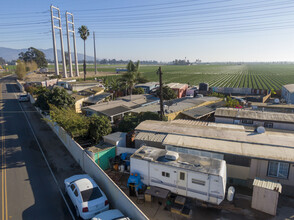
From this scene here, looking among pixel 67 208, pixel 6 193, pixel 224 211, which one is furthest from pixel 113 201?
pixel 6 193

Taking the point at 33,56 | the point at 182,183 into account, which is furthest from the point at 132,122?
the point at 33,56

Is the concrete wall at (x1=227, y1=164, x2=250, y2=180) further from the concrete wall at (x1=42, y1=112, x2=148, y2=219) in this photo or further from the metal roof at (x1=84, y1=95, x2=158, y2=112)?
the metal roof at (x1=84, y1=95, x2=158, y2=112)

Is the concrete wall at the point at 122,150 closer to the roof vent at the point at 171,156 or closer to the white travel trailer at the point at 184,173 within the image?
the white travel trailer at the point at 184,173

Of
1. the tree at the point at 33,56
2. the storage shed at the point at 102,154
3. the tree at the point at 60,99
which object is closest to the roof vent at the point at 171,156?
the storage shed at the point at 102,154

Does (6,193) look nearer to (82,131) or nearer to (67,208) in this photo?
(67,208)

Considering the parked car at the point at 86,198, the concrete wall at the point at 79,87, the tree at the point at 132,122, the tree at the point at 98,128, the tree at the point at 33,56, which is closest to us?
the parked car at the point at 86,198


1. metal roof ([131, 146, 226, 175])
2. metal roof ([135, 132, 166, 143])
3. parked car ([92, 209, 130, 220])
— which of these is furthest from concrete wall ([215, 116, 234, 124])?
parked car ([92, 209, 130, 220])

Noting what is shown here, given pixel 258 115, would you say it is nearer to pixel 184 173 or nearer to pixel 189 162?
pixel 189 162
